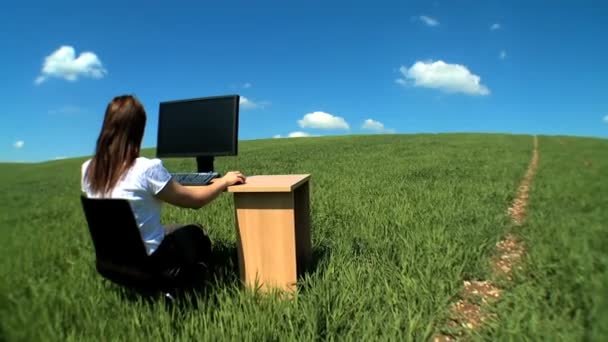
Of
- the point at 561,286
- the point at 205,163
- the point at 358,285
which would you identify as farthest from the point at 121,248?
the point at 561,286

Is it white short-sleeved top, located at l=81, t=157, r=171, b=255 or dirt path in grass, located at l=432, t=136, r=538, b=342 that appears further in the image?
dirt path in grass, located at l=432, t=136, r=538, b=342

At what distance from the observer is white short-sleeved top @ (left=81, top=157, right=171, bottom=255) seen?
9.33 ft

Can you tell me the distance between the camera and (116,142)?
2.83m

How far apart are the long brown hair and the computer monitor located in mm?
1245

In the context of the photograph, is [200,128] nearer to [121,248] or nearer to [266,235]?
[266,235]

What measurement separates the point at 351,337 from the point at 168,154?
2821mm

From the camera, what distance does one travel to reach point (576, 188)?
890 cm

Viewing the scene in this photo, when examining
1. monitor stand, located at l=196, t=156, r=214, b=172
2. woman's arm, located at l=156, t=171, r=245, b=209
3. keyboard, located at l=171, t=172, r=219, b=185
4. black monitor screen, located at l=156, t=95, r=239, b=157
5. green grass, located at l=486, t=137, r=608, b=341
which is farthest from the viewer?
monitor stand, located at l=196, t=156, r=214, b=172

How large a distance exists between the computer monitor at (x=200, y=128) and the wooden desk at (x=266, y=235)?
0.67 m

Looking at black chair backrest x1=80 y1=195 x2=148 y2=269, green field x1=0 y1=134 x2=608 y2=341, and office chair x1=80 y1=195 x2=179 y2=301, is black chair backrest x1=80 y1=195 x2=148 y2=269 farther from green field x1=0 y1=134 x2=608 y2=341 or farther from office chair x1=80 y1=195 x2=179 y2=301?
green field x1=0 y1=134 x2=608 y2=341

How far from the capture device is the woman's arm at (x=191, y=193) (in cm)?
299

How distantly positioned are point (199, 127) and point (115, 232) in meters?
1.65

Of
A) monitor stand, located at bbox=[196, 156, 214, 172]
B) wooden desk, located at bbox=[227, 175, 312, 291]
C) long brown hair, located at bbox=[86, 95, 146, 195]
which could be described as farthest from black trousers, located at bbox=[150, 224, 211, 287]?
monitor stand, located at bbox=[196, 156, 214, 172]

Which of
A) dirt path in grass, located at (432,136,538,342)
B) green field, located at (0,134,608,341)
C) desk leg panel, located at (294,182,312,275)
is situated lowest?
dirt path in grass, located at (432,136,538,342)
